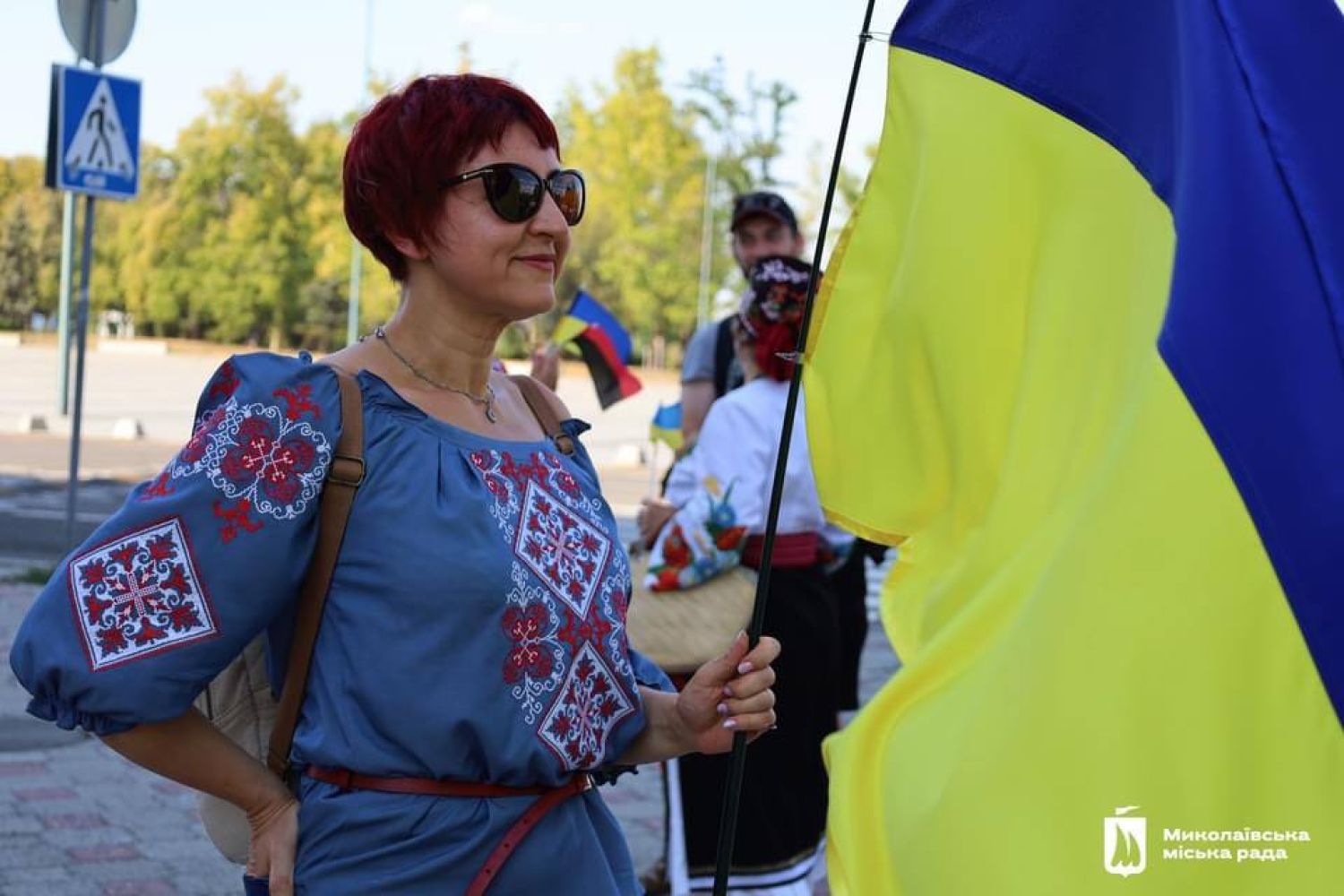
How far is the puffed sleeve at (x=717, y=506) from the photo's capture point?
4.66m

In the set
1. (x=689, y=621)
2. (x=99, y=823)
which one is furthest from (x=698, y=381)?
(x=99, y=823)

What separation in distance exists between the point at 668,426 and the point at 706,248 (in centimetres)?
4634

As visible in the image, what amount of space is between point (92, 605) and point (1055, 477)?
1198 mm

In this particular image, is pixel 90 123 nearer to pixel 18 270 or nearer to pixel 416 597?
pixel 416 597

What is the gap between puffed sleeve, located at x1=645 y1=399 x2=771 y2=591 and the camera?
15.3ft

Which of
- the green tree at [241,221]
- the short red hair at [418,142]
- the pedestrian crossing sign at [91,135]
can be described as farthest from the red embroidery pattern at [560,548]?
the green tree at [241,221]

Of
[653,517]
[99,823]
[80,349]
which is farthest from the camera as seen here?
[80,349]

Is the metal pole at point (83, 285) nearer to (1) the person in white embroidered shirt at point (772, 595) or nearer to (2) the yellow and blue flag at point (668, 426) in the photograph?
(2) the yellow and blue flag at point (668, 426)

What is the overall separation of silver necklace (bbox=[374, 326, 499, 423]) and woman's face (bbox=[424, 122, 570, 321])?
0.38 ft

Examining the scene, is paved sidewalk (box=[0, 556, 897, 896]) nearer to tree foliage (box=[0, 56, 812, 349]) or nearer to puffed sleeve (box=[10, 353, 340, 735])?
puffed sleeve (box=[10, 353, 340, 735])

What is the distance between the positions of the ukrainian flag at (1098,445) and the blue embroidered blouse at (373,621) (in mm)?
401

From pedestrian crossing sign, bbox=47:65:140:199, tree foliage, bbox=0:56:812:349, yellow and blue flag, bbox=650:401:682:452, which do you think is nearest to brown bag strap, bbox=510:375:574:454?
yellow and blue flag, bbox=650:401:682:452

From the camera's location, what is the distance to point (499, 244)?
95.7 inches

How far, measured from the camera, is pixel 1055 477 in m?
2.26
